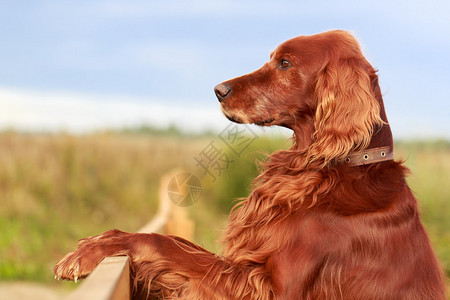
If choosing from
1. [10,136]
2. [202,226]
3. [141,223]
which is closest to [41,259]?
[141,223]

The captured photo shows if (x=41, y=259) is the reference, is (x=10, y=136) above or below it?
above

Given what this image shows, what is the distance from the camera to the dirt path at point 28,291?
6.68 m

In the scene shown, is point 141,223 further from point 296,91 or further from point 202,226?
point 296,91

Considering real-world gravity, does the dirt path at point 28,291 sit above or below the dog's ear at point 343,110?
below

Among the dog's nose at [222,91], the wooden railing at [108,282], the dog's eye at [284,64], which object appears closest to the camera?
the wooden railing at [108,282]

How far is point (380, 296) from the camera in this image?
1800mm

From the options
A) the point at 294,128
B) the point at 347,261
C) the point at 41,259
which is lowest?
the point at 41,259

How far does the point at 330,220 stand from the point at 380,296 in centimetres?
32

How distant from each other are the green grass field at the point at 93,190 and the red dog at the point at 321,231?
15.2ft

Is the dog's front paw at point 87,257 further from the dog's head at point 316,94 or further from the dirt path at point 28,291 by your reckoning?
the dirt path at point 28,291
